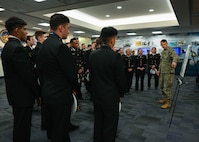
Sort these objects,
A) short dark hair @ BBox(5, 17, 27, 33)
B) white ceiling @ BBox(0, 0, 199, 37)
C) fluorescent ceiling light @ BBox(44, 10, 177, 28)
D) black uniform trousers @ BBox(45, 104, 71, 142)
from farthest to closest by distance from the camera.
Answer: fluorescent ceiling light @ BBox(44, 10, 177, 28)
white ceiling @ BBox(0, 0, 199, 37)
short dark hair @ BBox(5, 17, 27, 33)
black uniform trousers @ BBox(45, 104, 71, 142)

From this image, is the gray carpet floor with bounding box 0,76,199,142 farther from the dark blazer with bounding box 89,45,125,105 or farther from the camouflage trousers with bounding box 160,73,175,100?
the dark blazer with bounding box 89,45,125,105

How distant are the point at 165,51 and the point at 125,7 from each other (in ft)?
11.3

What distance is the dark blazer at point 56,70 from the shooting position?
4.33 ft

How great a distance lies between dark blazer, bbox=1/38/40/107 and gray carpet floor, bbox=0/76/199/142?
103cm

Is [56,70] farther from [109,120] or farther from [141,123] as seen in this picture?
[141,123]

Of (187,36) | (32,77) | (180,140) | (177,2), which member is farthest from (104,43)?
(187,36)

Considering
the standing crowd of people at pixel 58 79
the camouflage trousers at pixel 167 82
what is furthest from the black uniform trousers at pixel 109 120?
the camouflage trousers at pixel 167 82

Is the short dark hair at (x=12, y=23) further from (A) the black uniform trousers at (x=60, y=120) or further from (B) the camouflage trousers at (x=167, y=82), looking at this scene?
(B) the camouflage trousers at (x=167, y=82)

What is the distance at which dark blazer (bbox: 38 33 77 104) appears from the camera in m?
1.32

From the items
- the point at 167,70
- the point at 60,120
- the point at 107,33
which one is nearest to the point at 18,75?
the point at 60,120

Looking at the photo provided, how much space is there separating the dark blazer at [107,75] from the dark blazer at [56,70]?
0.29 m

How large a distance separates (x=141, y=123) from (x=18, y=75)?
2.29 m

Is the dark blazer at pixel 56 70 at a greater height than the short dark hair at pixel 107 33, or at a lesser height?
lesser

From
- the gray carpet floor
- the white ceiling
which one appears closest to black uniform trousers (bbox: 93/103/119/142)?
the gray carpet floor
